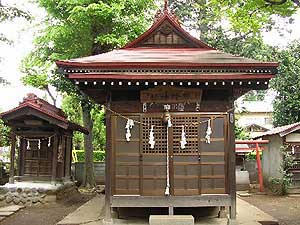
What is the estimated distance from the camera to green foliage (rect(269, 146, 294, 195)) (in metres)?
20.1

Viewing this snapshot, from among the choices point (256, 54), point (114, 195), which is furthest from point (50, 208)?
point (256, 54)

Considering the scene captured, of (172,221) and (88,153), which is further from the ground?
(88,153)

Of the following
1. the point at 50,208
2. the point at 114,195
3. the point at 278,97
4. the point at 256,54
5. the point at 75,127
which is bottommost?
the point at 50,208

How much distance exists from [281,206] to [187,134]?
25.2ft

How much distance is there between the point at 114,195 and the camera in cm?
1103

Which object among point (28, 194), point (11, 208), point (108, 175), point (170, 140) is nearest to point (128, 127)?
point (170, 140)

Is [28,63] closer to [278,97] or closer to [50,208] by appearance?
[50,208]

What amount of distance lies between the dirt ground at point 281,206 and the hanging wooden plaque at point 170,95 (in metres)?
4.94

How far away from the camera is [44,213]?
48.1 ft

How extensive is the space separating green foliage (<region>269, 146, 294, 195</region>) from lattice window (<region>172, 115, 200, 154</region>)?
34.8 ft

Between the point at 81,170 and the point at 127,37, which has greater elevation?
the point at 127,37

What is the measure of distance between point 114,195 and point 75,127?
8126mm

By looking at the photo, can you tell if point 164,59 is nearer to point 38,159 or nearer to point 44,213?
point 44,213

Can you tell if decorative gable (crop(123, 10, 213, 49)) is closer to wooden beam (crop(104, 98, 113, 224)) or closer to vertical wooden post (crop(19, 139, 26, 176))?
wooden beam (crop(104, 98, 113, 224))
